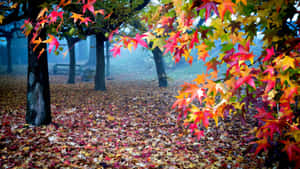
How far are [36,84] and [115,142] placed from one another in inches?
98.3

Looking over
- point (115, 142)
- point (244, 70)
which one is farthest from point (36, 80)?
point (244, 70)

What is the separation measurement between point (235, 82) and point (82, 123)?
521 centimetres

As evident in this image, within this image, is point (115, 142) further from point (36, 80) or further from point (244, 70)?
point (244, 70)

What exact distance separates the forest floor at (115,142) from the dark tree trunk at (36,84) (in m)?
0.31

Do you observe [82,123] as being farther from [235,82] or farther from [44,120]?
[235,82]

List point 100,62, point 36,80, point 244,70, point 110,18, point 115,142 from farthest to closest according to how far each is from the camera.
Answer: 1. point 100,62
2. point 110,18
3. point 36,80
4. point 115,142
5. point 244,70

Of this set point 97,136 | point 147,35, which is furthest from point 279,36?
point 97,136

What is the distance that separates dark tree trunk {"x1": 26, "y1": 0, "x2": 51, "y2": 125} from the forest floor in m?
0.31

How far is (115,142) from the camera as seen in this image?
5.06m

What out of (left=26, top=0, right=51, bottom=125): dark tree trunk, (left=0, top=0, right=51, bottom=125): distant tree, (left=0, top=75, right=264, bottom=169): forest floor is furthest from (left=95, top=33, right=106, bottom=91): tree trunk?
(left=26, top=0, right=51, bottom=125): dark tree trunk

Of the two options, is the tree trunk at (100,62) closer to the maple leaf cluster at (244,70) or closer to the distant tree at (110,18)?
A: the distant tree at (110,18)

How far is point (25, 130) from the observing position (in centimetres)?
515

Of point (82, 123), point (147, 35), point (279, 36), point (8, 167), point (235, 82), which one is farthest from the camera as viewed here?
point (82, 123)

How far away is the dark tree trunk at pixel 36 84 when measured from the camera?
17.1 ft
